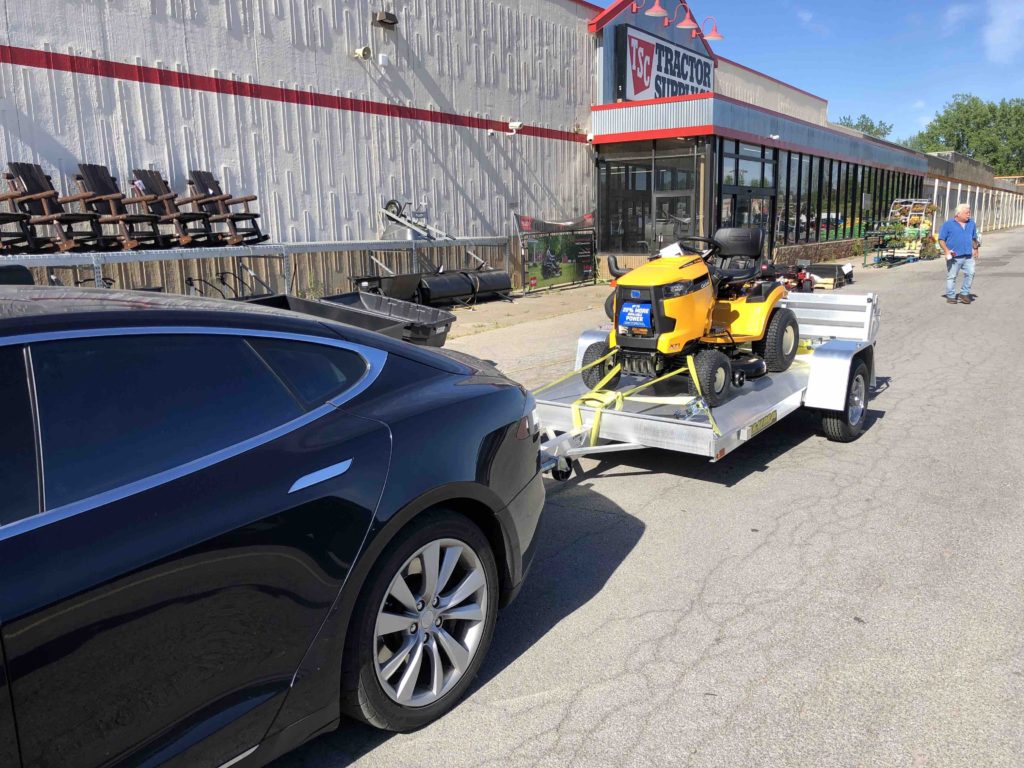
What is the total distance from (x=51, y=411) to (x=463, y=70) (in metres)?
17.4

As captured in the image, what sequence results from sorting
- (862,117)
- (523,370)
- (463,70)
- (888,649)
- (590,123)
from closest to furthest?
1. (888,649)
2. (523,370)
3. (463,70)
4. (590,123)
5. (862,117)

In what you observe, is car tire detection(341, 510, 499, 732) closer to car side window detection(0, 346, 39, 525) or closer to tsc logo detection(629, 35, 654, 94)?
car side window detection(0, 346, 39, 525)

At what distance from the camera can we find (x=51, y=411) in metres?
→ 1.98

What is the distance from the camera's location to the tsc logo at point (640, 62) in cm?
2373

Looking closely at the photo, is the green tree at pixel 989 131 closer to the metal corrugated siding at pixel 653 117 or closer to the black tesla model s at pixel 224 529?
the metal corrugated siding at pixel 653 117

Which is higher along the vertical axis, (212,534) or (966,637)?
(212,534)

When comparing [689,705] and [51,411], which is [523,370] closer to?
[689,705]

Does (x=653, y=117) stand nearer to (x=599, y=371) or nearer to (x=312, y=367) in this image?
(x=599, y=371)

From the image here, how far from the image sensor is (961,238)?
14438mm

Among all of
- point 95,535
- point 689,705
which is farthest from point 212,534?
point 689,705

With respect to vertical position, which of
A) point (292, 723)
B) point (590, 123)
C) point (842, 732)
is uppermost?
point (590, 123)

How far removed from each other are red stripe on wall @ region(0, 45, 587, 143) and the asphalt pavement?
1018 cm

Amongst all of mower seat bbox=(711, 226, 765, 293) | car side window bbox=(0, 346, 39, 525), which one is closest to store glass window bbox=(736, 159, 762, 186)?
mower seat bbox=(711, 226, 765, 293)

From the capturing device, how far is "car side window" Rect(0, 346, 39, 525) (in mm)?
1849
